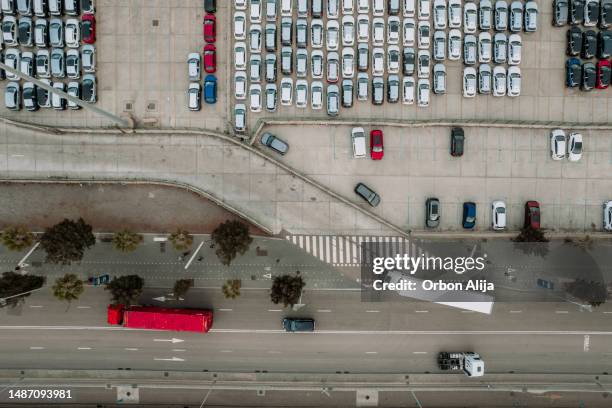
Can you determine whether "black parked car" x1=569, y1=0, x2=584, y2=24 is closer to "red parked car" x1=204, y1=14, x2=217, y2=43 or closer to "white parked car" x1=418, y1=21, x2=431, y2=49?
"white parked car" x1=418, y1=21, x2=431, y2=49

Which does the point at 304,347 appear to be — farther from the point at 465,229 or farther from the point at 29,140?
the point at 29,140

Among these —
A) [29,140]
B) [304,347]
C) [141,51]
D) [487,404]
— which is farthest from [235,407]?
[141,51]

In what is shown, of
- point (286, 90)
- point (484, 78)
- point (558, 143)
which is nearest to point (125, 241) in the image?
point (286, 90)

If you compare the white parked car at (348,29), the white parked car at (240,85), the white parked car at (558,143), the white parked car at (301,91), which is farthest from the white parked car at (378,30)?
the white parked car at (558,143)

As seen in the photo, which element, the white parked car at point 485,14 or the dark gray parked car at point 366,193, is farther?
the dark gray parked car at point 366,193

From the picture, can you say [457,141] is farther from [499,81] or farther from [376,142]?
[376,142]

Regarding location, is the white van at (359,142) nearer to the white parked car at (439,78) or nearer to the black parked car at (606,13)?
the white parked car at (439,78)
